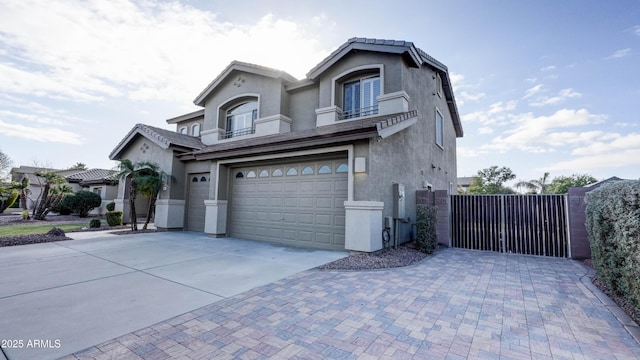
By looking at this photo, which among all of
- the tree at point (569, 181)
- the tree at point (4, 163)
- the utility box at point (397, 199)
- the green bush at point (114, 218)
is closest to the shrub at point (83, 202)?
the green bush at point (114, 218)

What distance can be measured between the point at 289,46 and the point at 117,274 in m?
9.14

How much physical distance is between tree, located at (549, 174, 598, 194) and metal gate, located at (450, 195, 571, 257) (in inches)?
1146

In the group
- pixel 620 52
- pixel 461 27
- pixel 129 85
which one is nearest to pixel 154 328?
pixel 129 85

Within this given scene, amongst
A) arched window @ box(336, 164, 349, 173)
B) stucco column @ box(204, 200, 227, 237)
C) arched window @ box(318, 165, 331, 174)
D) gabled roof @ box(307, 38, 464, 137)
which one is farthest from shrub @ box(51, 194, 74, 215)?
arched window @ box(336, 164, 349, 173)

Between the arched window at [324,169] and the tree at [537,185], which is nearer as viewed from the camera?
the arched window at [324,169]

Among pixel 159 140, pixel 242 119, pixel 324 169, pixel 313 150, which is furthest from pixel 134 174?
pixel 324 169

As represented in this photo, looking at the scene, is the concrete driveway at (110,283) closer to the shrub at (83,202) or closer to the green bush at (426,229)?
the green bush at (426,229)

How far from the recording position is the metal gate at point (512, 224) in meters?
8.08

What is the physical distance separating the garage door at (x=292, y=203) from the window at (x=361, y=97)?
320 cm

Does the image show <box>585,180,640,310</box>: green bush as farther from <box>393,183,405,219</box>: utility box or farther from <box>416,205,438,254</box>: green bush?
<box>393,183,405,219</box>: utility box

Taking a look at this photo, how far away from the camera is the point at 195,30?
Result: 9047 millimetres

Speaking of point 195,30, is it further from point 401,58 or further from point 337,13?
point 401,58

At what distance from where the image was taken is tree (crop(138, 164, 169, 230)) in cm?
1188

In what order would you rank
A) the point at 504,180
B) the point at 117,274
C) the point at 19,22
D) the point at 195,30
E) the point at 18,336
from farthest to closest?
the point at 504,180 → the point at 195,30 → the point at 19,22 → the point at 117,274 → the point at 18,336
